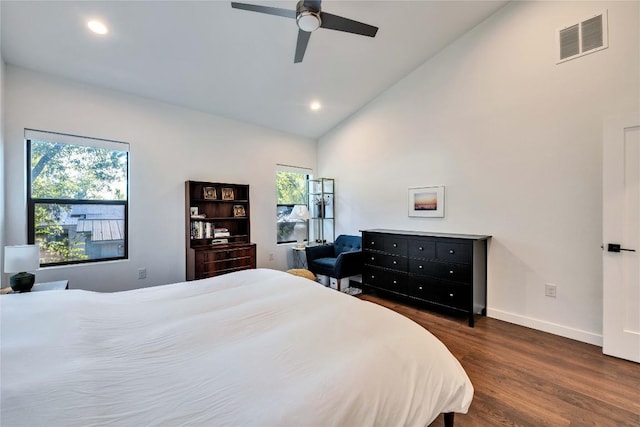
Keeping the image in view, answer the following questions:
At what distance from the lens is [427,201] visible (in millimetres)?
3771

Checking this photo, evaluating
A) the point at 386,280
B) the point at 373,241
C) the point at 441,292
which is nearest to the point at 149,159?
the point at 373,241

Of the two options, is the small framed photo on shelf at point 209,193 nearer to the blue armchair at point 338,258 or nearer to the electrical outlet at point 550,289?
the blue armchair at point 338,258

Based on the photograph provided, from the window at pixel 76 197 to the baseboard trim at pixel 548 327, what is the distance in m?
4.72

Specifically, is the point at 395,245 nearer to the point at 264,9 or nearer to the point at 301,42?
the point at 301,42

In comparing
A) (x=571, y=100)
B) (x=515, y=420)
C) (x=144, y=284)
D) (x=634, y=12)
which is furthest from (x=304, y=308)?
(x=634, y=12)

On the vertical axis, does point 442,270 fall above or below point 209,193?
below

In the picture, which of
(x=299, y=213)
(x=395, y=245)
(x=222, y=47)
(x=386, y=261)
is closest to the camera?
(x=222, y=47)

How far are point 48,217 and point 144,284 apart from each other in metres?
1.29

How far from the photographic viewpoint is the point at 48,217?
9.95 feet

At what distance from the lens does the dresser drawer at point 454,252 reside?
296 centimetres

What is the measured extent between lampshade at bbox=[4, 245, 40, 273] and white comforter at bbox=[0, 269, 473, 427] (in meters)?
0.58

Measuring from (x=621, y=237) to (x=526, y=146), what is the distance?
1.18 m

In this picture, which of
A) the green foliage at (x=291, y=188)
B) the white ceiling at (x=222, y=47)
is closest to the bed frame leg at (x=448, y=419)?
the white ceiling at (x=222, y=47)

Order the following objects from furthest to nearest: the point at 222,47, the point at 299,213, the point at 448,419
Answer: the point at 299,213 < the point at 222,47 < the point at 448,419
